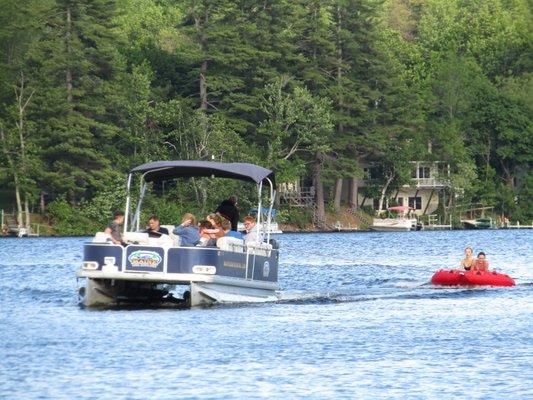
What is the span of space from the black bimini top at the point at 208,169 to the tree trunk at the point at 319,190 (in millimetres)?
75825

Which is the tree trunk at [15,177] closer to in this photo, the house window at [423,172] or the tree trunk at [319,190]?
the tree trunk at [319,190]

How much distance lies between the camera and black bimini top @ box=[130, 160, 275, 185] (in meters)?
39.9

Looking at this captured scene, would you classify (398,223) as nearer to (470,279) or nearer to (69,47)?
(69,47)

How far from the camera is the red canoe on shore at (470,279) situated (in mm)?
47094

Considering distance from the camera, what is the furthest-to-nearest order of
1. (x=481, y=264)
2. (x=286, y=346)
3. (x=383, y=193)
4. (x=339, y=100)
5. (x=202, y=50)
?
(x=383, y=193) < (x=339, y=100) < (x=202, y=50) < (x=481, y=264) < (x=286, y=346)

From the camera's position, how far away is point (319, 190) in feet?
388

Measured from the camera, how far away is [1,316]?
39.3m

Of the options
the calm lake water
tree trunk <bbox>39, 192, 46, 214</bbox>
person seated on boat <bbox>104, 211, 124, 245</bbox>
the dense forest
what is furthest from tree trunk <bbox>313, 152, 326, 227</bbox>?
person seated on boat <bbox>104, 211, 124, 245</bbox>

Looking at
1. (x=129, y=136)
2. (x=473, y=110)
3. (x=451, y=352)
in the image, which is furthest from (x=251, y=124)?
(x=451, y=352)

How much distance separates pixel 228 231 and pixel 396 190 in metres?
89.9

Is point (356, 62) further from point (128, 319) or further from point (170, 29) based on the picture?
point (128, 319)

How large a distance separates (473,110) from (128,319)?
9579cm

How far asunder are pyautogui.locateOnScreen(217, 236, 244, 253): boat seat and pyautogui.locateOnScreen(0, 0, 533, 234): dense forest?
58.2 meters

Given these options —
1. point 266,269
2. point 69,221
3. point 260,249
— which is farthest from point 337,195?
point 260,249
